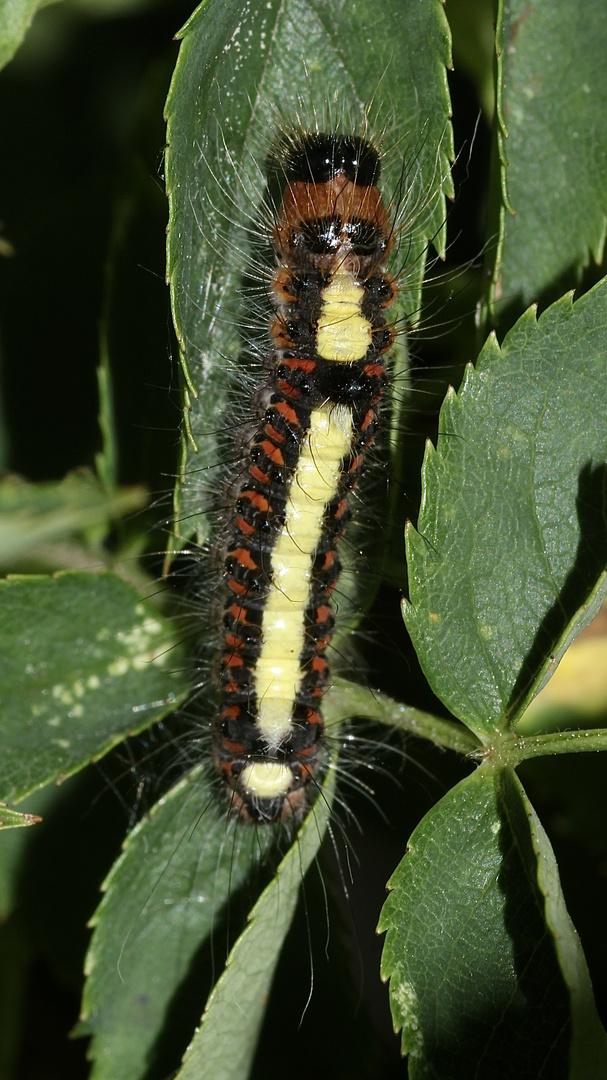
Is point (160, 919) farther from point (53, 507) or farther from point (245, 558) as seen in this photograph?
point (53, 507)

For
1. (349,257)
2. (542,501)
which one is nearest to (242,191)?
(349,257)

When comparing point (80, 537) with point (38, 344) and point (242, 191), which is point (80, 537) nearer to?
point (38, 344)

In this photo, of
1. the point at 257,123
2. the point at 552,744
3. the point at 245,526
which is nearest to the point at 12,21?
the point at 257,123

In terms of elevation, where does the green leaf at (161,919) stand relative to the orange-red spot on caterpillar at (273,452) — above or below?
below

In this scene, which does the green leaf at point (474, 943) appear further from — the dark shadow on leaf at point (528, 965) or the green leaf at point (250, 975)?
the green leaf at point (250, 975)

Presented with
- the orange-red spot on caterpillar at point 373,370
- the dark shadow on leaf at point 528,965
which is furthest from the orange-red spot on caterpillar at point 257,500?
the dark shadow on leaf at point 528,965

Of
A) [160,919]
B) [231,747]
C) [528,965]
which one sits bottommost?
[528,965]

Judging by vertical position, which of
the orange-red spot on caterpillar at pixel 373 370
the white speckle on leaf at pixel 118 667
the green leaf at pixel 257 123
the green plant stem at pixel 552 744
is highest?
the green leaf at pixel 257 123

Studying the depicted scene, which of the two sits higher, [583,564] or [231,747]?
[583,564]
